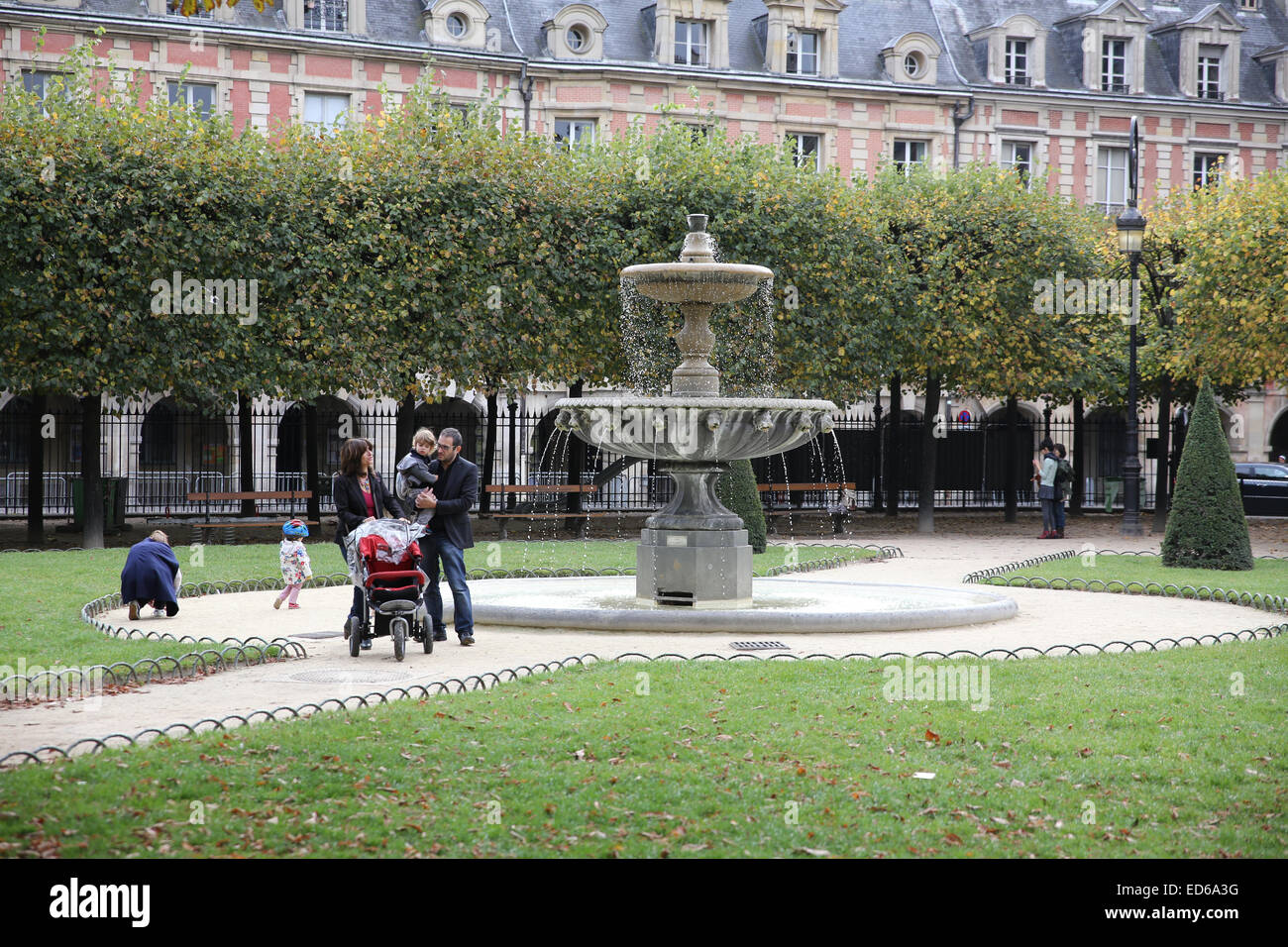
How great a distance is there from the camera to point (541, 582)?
1451cm

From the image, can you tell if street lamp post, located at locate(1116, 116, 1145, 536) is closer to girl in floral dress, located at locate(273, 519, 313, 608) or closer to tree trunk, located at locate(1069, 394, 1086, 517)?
tree trunk, located at locate(1069, 394, 1086, 517)

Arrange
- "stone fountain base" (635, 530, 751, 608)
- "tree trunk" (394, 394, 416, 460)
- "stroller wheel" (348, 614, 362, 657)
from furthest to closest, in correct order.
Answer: "tree trunk" (394, 394, 416, 460) < "stone fountain base" (635, 530, 751, 608) < "stroller wheel" (348, 614, 362, 657)

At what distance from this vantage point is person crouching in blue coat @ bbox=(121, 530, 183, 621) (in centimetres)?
1176

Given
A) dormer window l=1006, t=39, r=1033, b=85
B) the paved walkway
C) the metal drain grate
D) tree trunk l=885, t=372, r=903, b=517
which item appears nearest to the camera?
the paved walkway

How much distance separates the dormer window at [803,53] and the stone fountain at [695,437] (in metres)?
26.2

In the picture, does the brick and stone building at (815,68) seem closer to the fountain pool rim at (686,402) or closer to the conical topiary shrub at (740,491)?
the conical topiary shrub at (740,491)

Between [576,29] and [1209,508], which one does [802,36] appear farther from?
[1209,508]

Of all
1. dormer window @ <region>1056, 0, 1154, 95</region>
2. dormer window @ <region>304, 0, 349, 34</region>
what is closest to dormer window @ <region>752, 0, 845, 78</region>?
dormer window @ <region>1056, 0, 1154, 95</region>

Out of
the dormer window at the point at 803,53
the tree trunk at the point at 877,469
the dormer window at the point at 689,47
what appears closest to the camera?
the tree trunk at the point at 877,469

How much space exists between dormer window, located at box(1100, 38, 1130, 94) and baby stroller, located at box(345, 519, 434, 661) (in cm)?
3540

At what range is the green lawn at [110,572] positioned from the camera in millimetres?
9789

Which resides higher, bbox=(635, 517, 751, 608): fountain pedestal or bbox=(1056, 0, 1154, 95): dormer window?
bbox=(1056, 0, 1154, 95): dormer window

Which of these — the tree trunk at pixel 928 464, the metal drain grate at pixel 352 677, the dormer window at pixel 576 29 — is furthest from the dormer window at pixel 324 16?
the metal drain grate at pixel 352 677
